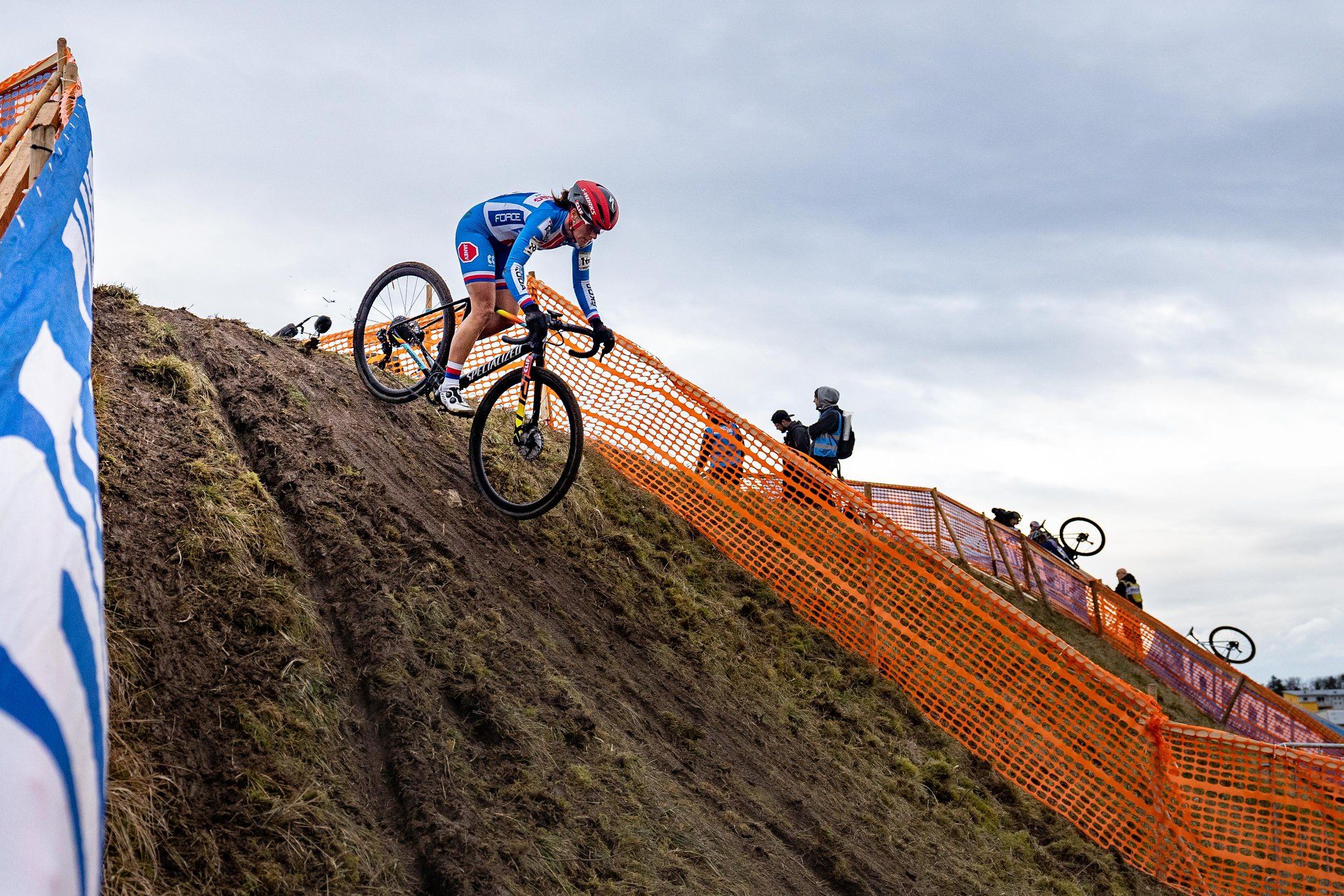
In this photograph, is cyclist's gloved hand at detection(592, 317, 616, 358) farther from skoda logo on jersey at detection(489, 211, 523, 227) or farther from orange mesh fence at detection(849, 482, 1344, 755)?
orange mesh fence at detection(849, 482, 1344, 755)

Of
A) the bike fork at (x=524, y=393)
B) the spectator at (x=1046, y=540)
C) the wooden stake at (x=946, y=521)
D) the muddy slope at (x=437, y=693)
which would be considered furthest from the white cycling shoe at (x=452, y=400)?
the spectator at (x=1046, y=540)

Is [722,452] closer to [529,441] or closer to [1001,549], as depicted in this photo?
[529,441]

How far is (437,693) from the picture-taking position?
17.7 ft

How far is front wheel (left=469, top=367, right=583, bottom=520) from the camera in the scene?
24.3 ft

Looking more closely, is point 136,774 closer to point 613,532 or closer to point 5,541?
point 5,541

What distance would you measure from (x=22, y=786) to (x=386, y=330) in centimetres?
724

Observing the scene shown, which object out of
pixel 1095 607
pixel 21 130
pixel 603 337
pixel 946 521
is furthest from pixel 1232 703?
pixel 21 130

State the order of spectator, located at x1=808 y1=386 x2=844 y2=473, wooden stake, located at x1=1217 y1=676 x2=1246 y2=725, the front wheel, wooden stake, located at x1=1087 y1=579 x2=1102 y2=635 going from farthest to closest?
wooden stake, located at x1=1087 y1=579 x2=1102 y2=635, wooden stake, located at x1=1217 y1=676 x2=1246 y2=725, spectator, located at x1=808 y1=386 x2=844 y2=473, the front wheel

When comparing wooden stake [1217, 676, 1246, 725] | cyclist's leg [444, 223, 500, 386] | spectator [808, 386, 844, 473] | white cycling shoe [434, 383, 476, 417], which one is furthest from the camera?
wooden stake [1217, 676, 1246, 725]

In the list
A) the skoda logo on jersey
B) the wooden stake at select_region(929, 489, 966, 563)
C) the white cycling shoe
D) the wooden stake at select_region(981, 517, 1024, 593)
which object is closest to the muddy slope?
the white cycling shoe

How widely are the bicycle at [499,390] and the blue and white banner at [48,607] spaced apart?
12.9ft

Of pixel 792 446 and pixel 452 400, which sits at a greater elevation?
pixel 792 446

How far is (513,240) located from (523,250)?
57cm

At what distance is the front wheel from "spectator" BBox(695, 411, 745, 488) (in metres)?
1.73
